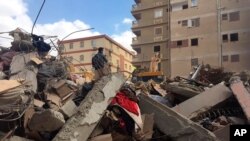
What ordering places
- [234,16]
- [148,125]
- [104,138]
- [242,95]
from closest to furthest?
[104,138] → [148,125] → [242,95] → [234,16]

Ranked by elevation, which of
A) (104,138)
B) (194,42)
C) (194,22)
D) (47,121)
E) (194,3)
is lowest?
(104,138)

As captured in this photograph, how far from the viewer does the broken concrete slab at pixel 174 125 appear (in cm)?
550

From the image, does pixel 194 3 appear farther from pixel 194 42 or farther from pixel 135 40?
pixel 135 40

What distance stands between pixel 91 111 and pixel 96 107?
0.12m

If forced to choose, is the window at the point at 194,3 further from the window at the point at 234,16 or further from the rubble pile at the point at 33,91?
the rubble pile at the point at 33,91

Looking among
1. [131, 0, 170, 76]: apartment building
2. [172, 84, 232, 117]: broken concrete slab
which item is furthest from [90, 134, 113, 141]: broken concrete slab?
[131, 0, 170, 76]: apartment building

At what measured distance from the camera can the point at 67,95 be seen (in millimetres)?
6836

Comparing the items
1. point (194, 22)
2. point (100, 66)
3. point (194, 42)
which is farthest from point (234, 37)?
point (100, 66)

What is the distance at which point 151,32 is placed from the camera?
37.2 metres

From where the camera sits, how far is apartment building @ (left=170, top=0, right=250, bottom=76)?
30188 millimetres

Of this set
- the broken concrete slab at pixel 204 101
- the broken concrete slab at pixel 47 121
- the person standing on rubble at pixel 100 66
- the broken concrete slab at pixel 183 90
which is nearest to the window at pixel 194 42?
the broken concrete slab at pixel 183 90

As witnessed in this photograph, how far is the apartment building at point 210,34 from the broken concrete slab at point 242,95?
23.8m

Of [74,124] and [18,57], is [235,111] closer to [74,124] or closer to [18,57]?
[74,124]

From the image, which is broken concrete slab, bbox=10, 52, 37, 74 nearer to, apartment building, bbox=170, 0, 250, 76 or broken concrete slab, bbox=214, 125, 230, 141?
broken concrete slab, bbox=214, 125, 230, 141
